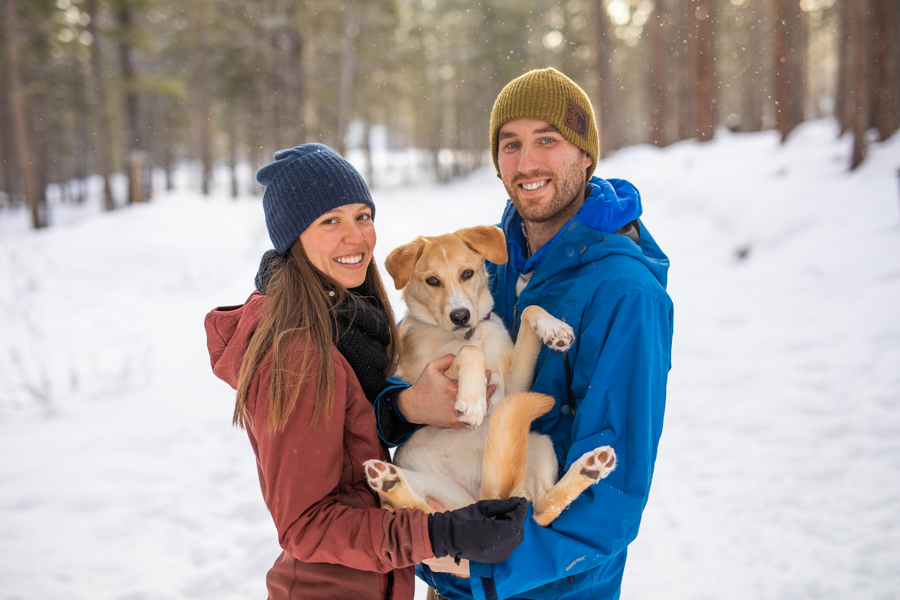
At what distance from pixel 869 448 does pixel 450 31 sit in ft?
104

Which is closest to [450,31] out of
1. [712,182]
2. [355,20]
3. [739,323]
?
[355,20]

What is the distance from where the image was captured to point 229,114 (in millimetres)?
28469

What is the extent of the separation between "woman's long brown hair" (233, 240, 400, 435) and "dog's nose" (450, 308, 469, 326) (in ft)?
2.59

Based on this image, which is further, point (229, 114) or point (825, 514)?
point (229, 114)

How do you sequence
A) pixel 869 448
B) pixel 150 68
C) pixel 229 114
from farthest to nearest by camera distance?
1. pixel 229 114
2. pixel 150 68
3. pixel 869 448

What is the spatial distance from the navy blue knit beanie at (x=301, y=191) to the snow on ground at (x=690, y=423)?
2430 millimetres

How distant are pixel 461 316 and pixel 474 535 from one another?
1.23m

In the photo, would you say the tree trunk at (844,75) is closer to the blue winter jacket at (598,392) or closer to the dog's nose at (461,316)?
the blue winter jacket at (598,392)

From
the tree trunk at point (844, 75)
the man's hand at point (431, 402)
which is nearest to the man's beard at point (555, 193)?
the man's hand at point (431, 402)

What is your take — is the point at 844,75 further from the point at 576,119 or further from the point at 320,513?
the point at 320,513

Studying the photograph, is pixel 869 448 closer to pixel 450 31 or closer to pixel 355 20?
pixel 355 20

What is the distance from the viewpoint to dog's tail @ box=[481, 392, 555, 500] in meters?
2.02

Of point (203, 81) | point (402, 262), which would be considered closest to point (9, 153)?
point (203, 81)

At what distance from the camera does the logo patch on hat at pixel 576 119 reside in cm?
249
